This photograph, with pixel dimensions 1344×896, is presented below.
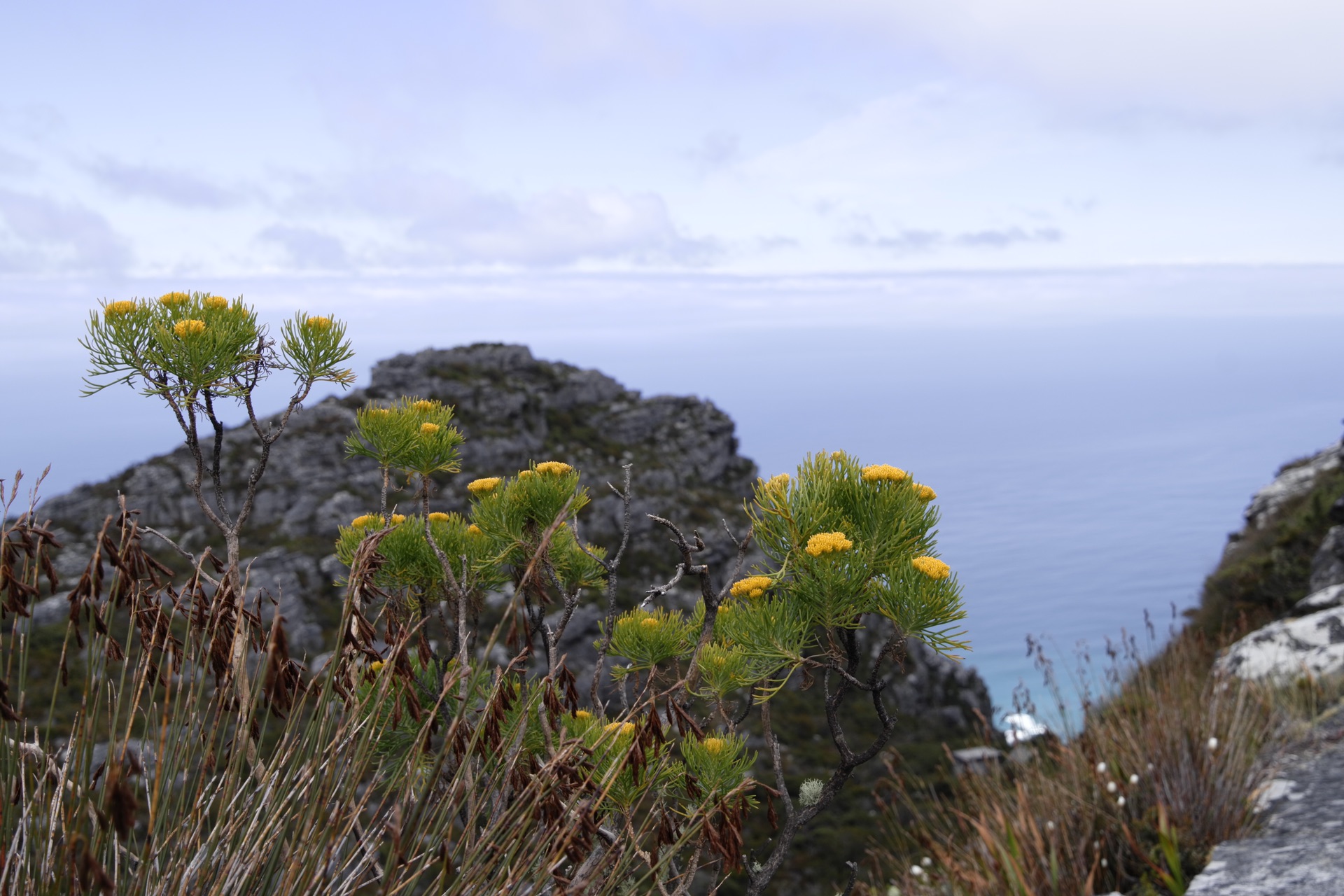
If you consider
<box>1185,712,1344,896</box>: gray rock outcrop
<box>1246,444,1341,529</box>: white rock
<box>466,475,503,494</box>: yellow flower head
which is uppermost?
<box>466,475,503,494</box>: yellow flower head

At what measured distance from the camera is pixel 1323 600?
10.1 meters

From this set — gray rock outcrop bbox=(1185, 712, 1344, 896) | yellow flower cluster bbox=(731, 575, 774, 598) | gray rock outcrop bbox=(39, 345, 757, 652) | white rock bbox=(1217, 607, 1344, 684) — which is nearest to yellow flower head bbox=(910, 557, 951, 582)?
yellow flower cluster bbox=(731, 575, 774, 598)

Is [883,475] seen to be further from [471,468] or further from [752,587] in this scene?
[471,468]

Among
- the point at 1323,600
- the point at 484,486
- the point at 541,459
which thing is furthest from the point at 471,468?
the point at 484,486

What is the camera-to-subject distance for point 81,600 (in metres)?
2.03

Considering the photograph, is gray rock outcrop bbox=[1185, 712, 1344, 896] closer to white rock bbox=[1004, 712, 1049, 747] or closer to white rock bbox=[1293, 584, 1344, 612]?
white rock bbox=[1004, 712, 1049, 747]

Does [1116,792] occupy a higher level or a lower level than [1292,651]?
higher

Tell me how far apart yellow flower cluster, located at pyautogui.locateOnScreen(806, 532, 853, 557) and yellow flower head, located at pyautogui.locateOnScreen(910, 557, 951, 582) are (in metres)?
0.17

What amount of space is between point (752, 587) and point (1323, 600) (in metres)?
11.2

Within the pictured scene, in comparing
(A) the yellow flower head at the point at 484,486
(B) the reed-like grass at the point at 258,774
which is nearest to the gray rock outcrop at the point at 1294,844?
(B) the reed-like grass at the point at 258,774

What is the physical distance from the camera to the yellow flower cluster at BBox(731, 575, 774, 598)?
7.24 feet

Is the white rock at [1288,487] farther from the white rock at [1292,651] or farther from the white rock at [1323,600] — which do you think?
the white rock at [1292,651]

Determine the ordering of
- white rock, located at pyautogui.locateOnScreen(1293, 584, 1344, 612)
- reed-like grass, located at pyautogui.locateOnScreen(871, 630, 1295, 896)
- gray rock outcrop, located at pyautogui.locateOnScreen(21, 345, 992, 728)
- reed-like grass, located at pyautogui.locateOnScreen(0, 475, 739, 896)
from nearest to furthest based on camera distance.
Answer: reed-like grass, located at pyautogui.locateOnScreen(0, 475, 739, 896) < reed-like grass, located at pyautogui.locateOnScreen(871, 630, 1295, 896) < white rock, located at pyautogui.locateOnScreen(1293, 584, 1344, 612) < gray rock outcrop, located at pyautogui.locateOnScreen(21, 345, 992, 728)

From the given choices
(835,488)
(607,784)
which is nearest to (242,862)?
(607,784)
